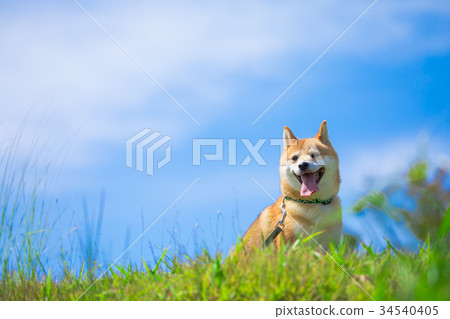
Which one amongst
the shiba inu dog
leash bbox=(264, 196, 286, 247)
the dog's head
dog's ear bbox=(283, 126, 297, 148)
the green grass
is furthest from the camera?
dog's ear bbox=(283, 126, 297, 148)

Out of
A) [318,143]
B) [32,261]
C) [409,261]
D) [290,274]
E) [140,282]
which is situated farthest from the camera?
[318,143]

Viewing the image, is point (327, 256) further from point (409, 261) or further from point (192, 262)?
point (192, 262)

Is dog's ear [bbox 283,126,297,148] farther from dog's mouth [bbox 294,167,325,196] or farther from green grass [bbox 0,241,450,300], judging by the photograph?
green grass [bbox 0,241,450,300]

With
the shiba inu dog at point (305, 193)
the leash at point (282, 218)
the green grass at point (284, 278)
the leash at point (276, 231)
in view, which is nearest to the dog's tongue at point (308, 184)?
the shiba inu dog at point (305, 193)

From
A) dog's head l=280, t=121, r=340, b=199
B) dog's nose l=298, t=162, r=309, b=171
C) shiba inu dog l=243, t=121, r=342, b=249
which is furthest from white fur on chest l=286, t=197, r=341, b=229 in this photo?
dog's nose l=298, t=162, r=309, b=171

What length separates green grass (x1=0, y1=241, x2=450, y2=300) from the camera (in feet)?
9.01

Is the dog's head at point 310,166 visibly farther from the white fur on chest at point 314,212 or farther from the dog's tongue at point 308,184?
the white fur on chest at point 314,212

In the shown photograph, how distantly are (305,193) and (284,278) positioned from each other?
1.87 m

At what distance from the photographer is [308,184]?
461 centimetres

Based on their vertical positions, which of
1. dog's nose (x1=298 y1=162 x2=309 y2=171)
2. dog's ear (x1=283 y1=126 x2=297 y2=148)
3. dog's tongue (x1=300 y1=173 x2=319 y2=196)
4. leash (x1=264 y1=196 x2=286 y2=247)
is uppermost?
dog's ear (x1=283 y1=126 x2=297 y2=148)

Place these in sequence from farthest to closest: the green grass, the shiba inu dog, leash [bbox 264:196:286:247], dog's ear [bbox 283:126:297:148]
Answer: dog's ear [bbox 283:126:297:148]
the shiba inu dog
leash [bbox 264:196:286:247]
the green grass

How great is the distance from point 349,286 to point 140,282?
163 cm
